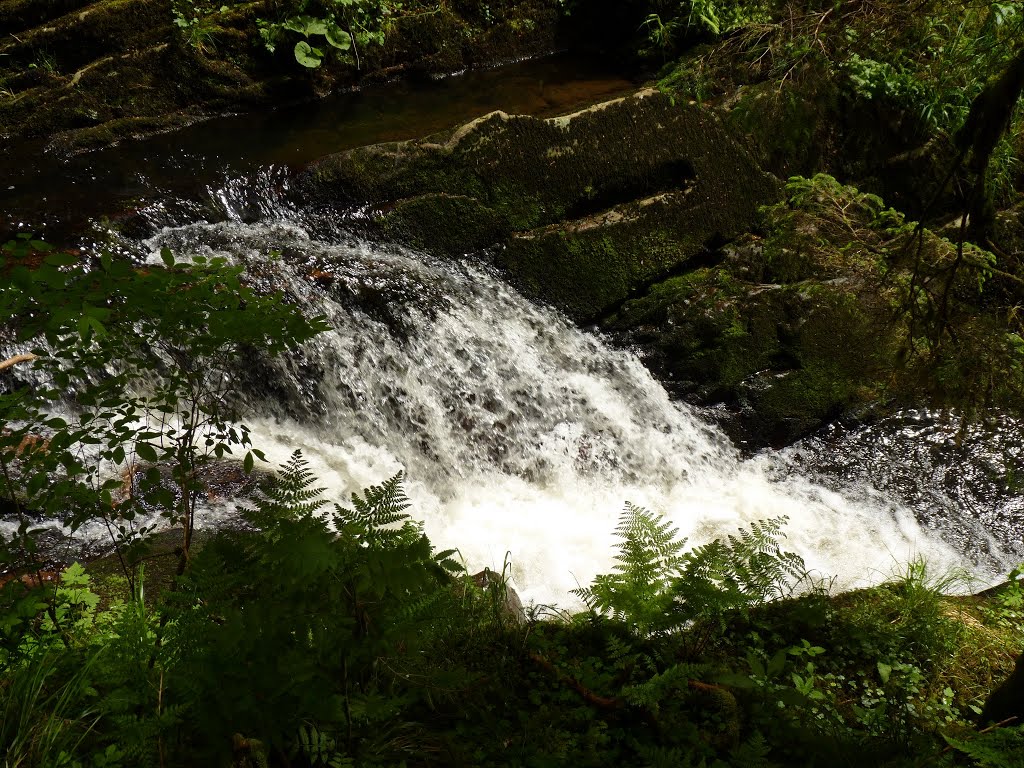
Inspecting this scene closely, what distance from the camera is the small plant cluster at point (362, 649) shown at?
1.74 meters

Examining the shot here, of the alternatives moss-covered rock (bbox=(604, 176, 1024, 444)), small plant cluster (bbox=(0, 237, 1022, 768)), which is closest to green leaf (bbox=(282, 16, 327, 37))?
moss-covered rock (bbox=(604, 176, 1024, 444))

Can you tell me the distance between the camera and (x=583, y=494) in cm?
528

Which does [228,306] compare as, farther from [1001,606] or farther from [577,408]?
[1001,606]

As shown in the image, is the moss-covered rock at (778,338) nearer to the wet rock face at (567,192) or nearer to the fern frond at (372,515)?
the wet rock face at (567,192)

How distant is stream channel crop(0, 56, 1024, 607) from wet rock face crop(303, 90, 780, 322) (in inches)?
12.3

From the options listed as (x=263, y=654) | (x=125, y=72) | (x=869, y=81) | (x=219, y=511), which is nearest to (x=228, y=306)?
(x=263, y=654)

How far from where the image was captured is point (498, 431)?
5.39 meters

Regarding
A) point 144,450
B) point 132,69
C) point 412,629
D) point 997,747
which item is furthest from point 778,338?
point 132,69

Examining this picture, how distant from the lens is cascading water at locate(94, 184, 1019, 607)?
4.88 metres

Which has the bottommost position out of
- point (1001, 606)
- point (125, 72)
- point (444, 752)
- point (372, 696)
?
point (1001, 606)

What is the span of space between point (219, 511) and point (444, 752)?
2.62 metres

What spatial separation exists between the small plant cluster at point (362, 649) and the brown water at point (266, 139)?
14.2 feet

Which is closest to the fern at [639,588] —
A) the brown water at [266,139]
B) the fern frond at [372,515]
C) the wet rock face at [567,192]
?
the fern frond at [372,515]

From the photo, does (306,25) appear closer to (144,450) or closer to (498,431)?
(498,431)
